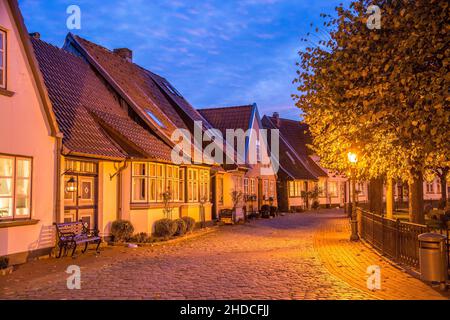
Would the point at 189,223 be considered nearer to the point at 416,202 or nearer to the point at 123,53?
the point at 416,202

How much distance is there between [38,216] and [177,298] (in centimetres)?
634

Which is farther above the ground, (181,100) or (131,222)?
(181,100)

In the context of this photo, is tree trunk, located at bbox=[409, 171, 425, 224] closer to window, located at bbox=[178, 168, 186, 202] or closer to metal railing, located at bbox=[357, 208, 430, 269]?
metal railing, located at bbox=[357, 208, 430, 269]

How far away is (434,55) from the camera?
9.40 m

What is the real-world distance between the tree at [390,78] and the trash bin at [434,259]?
1.89 meters

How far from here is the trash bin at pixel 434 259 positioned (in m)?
9.12

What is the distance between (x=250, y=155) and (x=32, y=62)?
20248mm

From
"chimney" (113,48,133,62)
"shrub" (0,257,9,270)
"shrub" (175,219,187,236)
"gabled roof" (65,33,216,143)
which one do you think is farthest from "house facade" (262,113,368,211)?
"shrub" (0,257,9,270)

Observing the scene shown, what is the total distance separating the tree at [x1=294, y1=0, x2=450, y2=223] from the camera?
898 centimetres

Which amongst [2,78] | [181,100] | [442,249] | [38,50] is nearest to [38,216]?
[2,78]

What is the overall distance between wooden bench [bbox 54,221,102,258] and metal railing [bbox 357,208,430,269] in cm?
876

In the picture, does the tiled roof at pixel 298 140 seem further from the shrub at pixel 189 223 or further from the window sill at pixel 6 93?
the window sill at pixel 6 93

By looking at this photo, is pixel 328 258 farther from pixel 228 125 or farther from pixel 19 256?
pixel 228 125
